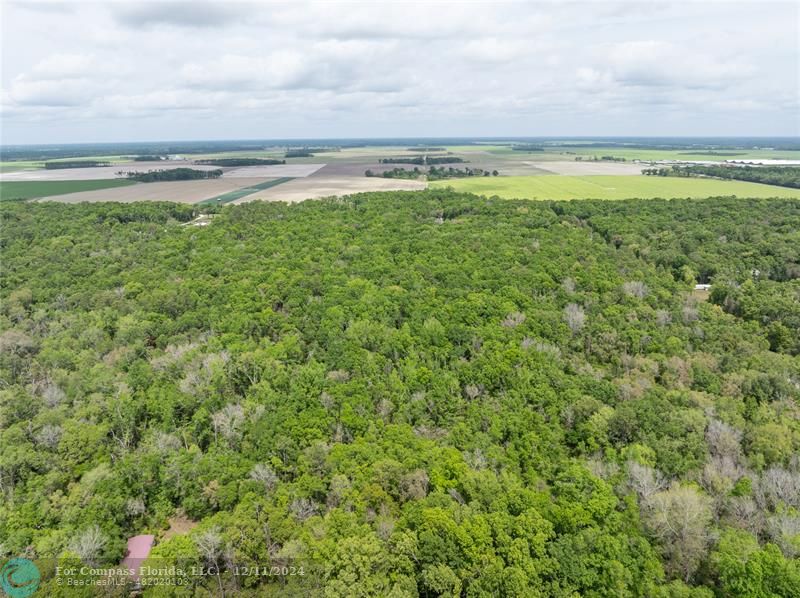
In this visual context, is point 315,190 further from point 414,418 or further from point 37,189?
point 414,418

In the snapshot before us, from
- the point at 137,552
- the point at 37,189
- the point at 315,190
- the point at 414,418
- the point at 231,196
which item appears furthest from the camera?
the point at 37,189

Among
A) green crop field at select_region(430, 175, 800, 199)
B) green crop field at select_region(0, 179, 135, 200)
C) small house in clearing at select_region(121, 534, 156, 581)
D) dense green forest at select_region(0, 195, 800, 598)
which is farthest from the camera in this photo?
green crop field at select_region(0, 179, 135, 200)

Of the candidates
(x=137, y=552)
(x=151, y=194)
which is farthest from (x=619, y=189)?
(x=137, y=552)

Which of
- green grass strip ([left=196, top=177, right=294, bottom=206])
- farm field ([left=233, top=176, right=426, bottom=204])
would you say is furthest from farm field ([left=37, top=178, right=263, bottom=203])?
farm field ([left=233, top=176, right=426, bottom=204])

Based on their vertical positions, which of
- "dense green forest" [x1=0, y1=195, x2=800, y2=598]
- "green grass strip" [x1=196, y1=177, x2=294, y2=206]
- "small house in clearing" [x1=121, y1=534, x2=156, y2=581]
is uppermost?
"green grass strip" [x1=196, y1=177, x2=294, y2=206]

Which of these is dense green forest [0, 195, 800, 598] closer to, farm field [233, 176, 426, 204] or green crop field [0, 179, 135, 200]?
farm field [233, 176, 426, 204]

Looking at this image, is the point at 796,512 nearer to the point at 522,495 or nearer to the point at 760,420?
the point at 760,420

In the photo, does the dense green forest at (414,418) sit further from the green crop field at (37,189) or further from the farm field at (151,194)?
the green crop field at (37,189)
